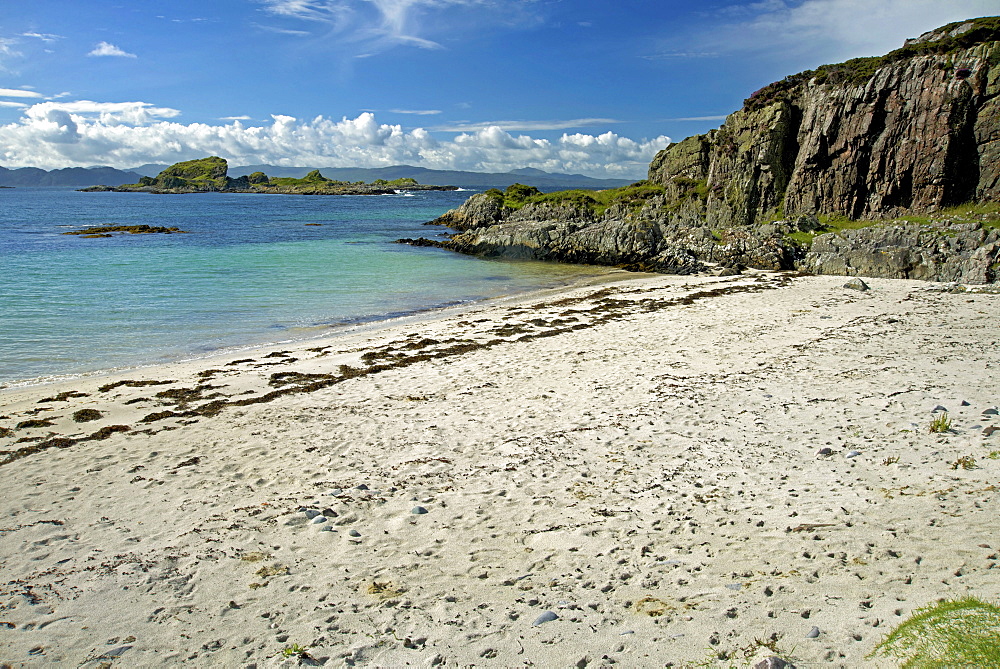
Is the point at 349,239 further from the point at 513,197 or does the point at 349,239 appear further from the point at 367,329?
the point at 367,329

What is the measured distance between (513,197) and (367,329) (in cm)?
4629

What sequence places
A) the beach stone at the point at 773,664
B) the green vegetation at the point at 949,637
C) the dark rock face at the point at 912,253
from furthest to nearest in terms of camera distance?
the dark rock face at the point at 912,253 < the beach stone at the point at 773,664 < the green vegetation at the point at 949,637

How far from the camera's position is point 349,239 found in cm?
5541

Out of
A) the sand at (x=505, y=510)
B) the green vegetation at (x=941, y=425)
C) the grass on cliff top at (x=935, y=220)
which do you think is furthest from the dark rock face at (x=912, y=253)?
the green vegetation at (x=941, y=425)

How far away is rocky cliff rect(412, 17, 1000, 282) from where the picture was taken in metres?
27.9

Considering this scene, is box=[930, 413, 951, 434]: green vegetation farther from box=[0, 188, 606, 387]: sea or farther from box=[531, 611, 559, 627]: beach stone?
box=[0, 188, 606, 387]: sea

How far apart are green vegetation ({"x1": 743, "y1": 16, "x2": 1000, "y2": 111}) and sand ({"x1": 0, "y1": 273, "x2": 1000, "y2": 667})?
25.8m

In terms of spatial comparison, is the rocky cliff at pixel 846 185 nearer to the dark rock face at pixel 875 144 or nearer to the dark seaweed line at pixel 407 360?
the dark rock face at pixel 875 144

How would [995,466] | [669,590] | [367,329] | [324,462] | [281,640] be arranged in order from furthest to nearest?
[367,329] → [324,462] → [995,466] → [669,590] → [281,640]

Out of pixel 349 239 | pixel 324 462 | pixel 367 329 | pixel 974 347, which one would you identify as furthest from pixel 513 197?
pixel 324 462

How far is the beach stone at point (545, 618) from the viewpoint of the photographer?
209 inches

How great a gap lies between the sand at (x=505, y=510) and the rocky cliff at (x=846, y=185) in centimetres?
1551

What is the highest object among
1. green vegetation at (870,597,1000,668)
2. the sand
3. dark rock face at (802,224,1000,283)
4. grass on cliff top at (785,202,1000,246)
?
grass on cliff top at (785,202,1000,246)

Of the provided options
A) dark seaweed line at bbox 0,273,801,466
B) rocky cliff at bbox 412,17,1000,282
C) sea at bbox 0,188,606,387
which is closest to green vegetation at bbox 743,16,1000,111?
rocky cliff at bbox 412,17,1000,282
